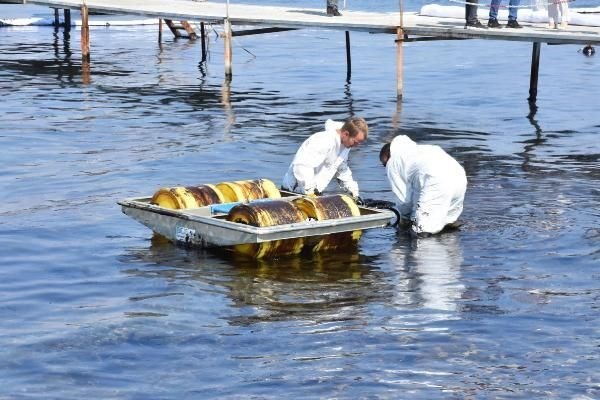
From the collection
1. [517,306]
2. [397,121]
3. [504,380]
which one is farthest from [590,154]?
[504,380]

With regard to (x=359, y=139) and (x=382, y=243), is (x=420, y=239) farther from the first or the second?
(x=359, y=139)

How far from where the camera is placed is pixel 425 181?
13.9m

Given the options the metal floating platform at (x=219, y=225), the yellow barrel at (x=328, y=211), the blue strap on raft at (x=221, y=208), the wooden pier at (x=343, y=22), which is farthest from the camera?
the wooden pier at (x=343, y=22)

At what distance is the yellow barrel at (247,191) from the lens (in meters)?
14.1

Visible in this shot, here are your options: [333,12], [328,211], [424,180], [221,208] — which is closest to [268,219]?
[328,211]

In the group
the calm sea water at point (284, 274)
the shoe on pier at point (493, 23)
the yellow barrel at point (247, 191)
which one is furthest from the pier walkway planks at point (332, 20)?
the yellow barrel at point (247, 191)

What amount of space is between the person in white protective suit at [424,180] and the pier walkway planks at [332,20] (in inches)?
384

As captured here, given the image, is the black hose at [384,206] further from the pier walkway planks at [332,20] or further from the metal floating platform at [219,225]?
the pier walkway planks at [332,20]

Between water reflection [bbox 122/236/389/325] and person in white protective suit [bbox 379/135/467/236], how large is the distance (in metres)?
0.97

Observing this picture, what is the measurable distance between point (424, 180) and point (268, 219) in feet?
6.99

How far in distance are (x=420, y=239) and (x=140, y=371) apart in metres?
5.31

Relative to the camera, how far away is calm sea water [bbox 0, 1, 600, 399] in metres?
9.80

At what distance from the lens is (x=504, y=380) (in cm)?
967

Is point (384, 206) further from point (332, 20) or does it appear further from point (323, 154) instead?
point (332, 20)
